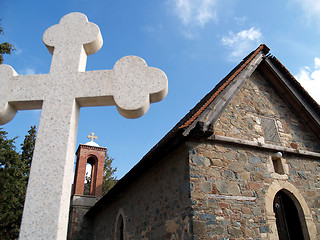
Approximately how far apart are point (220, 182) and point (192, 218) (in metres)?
1.11

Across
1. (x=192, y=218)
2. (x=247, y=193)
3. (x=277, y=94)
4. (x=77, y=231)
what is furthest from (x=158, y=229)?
(x=77, y=231)

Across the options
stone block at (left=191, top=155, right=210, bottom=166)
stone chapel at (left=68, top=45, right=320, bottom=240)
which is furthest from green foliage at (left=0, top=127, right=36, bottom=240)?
stone block at (left=191, top=155, right=210, bottom=166)

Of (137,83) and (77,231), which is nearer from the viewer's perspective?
(137,83)

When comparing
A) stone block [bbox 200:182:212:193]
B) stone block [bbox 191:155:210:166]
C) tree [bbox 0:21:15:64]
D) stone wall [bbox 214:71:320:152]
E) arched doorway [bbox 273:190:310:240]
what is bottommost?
arched doorway [bbox 273:190:310:240]

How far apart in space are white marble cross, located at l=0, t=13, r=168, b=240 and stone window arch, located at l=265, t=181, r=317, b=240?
5062mm

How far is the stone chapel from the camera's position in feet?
19.5

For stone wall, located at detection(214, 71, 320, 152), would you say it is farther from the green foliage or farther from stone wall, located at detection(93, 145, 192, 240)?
the green foliage

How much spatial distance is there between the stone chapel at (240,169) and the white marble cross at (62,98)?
341 centimetres

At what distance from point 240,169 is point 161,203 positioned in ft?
7.08

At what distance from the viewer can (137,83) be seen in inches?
101

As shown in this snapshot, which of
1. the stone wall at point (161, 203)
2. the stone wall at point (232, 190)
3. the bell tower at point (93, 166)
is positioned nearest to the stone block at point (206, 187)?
the stone wall at point (232, 190)

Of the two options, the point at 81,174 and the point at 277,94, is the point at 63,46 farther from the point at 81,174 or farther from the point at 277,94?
the point at 81,174

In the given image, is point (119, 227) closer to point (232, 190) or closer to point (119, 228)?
point (119, 228)

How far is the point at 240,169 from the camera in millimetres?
6586
